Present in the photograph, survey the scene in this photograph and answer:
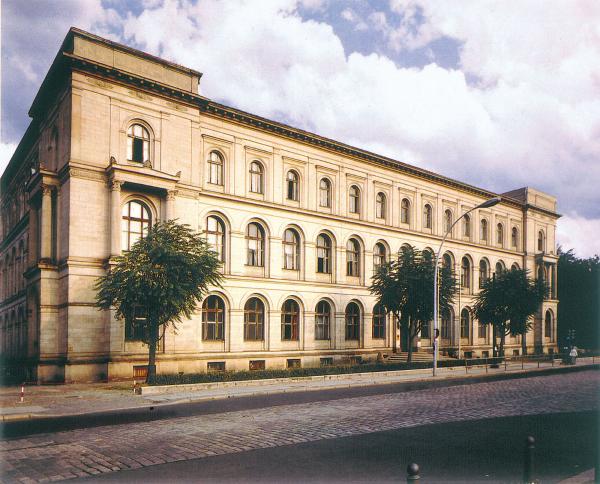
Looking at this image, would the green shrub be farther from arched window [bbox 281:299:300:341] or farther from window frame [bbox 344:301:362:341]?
window frame [bbox 344:301:362:341]

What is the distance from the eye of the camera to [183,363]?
29812 mm

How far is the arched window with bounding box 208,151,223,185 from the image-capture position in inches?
1305

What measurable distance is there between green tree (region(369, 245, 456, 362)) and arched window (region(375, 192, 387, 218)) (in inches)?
293

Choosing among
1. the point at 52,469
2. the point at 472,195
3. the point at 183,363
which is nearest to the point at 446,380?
the point at 183,363

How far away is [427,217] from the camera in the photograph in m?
47.9

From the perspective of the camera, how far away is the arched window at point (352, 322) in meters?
40.1

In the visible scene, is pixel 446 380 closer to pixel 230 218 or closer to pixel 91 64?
pixel 230 218

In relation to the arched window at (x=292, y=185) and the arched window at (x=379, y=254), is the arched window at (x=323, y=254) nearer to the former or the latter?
the arched window at (x=292, y=185)

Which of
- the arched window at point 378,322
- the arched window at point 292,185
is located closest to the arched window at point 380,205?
the arched window at point 378,322

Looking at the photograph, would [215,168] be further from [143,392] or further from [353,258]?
[143,392]

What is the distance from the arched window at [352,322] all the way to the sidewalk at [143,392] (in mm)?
9634

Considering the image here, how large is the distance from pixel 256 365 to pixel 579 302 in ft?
170

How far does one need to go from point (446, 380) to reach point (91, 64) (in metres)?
24.7

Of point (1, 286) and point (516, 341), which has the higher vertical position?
point (1, 286)
